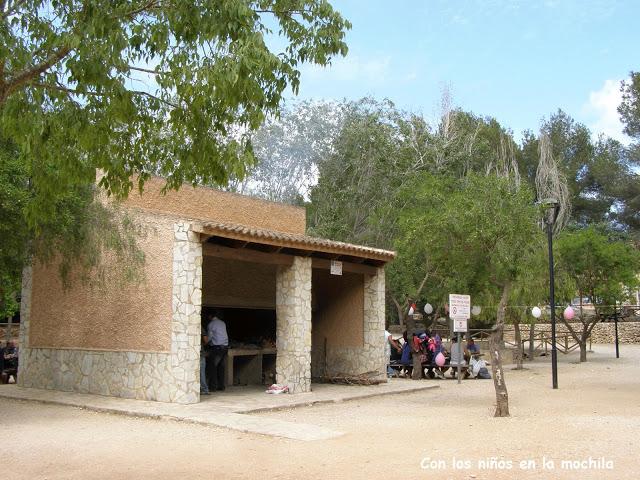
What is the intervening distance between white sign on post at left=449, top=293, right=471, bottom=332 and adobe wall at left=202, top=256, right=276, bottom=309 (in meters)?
4.38

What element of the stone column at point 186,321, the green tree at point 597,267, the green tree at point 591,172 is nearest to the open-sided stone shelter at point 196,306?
the stone column at point 186,321

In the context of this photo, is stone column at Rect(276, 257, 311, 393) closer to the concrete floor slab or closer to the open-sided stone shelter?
the open-sided stone shelter

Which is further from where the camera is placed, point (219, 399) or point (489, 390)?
point (489, 390)

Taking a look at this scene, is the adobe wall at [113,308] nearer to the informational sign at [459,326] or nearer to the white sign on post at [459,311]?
the white sign on post at [459,311]

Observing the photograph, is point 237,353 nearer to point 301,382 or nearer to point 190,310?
point 301,382

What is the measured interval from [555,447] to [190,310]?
635 cm

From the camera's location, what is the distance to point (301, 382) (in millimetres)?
13695

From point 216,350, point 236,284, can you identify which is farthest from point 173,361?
point 236,284

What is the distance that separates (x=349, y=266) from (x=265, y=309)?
295 cm

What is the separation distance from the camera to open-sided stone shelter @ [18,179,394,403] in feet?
38.8


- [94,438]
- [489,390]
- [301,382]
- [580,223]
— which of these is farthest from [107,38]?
[580,223]

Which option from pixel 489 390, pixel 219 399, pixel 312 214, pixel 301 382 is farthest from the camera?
pixel 312 214

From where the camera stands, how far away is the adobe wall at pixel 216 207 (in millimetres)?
14555

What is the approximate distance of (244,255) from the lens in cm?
1284
